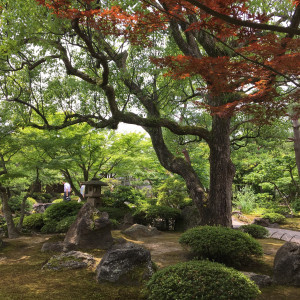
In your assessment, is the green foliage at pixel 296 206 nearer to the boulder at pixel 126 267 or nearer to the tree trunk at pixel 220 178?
the tree trunk at pixel 220 178

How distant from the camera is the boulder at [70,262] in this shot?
5.08 metres

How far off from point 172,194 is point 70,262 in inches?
304

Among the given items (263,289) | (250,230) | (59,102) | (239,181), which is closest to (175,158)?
(250,230)

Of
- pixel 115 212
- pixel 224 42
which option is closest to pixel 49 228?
pixel 115 212

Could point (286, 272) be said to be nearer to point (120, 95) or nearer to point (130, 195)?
point (120, 95)

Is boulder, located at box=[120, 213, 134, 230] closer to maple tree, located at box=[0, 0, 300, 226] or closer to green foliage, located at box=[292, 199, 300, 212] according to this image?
maple tree, located at box=[0, 0, 300, 226]

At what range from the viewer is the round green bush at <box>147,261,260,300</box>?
3066 millimetres

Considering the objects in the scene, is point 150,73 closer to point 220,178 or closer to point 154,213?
point 220,178

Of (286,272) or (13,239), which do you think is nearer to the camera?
(286,272)

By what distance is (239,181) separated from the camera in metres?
20.0

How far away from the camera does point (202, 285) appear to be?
315 cm

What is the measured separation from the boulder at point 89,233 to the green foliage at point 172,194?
574 centimetres

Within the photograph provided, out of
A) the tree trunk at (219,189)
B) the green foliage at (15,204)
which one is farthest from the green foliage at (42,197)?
the tree trunk at (219,189)

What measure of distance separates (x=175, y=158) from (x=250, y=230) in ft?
12.0
